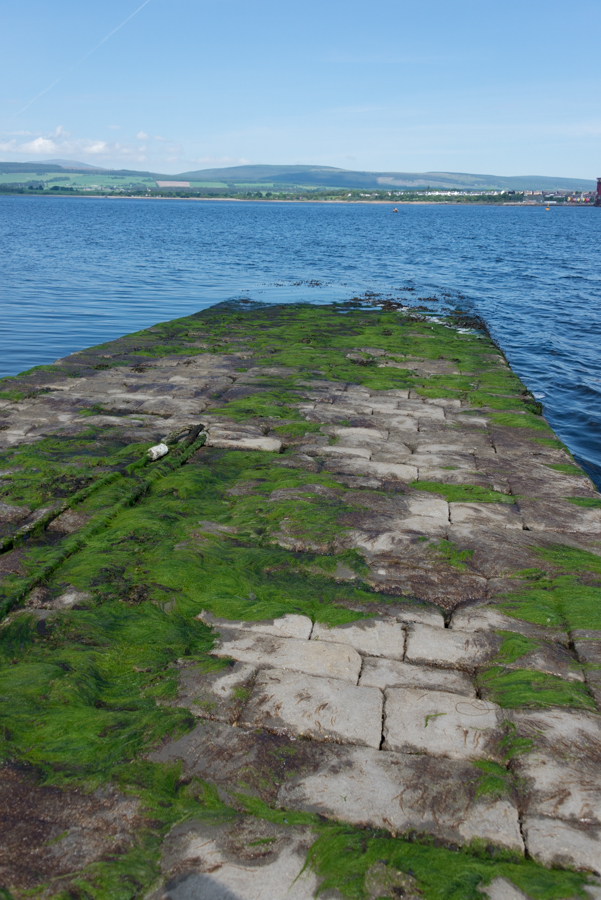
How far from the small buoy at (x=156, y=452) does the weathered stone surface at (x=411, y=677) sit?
3576 mm

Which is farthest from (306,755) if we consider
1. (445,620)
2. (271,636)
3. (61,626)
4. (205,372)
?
(205,372)

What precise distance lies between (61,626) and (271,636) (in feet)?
4.54

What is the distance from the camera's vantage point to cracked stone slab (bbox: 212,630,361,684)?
3.52 m

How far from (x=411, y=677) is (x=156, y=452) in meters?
3.86

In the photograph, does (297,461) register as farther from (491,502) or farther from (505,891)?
(505,891)

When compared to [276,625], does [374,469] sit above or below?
above

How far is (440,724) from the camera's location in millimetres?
3129

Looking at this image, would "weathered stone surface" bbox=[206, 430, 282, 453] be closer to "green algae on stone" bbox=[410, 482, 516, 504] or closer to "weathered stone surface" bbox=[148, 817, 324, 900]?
"green algae on stone" bbox=[410, 482, 516, 504]

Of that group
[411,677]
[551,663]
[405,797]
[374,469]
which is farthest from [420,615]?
[374,469]

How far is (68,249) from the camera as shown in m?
34.2

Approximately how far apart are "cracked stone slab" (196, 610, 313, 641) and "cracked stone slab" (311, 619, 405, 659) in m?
0.07

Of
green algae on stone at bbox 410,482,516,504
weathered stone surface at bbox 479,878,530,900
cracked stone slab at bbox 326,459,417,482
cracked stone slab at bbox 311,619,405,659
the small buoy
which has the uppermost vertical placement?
the small buoy

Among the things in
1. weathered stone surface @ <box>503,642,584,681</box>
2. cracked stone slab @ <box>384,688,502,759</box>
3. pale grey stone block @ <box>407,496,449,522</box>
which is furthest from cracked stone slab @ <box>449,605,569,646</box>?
pale grey stone block @ <box>407,496,449,522</box>

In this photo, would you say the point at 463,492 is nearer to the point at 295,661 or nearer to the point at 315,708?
the point at 295,661
